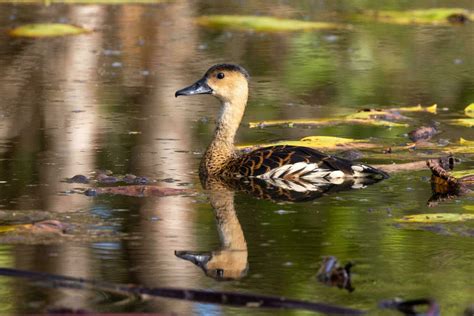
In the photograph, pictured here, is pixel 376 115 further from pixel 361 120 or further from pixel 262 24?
pixel 262 24

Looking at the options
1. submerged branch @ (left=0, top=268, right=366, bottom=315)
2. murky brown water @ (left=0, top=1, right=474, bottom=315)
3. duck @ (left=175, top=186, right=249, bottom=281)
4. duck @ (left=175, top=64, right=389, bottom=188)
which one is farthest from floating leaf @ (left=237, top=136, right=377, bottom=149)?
submerged branch @ (left=0, top=268, right=366, bottom=315)

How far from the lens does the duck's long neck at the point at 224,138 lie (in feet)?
32.6

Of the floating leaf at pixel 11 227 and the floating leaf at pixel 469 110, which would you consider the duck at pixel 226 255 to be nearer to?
the floating leaf at pixel 11 227

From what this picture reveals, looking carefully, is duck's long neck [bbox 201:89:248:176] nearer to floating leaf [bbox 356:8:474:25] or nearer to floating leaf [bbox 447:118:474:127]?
floating leaf [bbox 447:118:474:127]

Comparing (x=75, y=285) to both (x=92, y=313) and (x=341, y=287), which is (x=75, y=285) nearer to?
(x=92, y=313)

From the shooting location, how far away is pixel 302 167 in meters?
9.62

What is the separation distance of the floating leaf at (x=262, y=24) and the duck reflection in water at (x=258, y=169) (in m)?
7.11

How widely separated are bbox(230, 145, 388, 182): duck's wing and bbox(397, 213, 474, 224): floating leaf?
1335mm

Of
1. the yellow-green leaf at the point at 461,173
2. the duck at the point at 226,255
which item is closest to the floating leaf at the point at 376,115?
the yellow-green leaf at the point at 461,173

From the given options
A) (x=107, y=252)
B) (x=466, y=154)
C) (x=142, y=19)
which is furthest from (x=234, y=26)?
(x=107, y=252)

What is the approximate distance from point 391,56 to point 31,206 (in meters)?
8.03

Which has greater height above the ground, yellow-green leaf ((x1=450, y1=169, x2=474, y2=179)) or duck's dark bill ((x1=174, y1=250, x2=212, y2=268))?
duck's dark bill ((x1=174, y1=250, x2=212, y2=268))

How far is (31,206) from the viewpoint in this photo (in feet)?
28.3

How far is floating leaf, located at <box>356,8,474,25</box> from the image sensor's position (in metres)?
18.3
